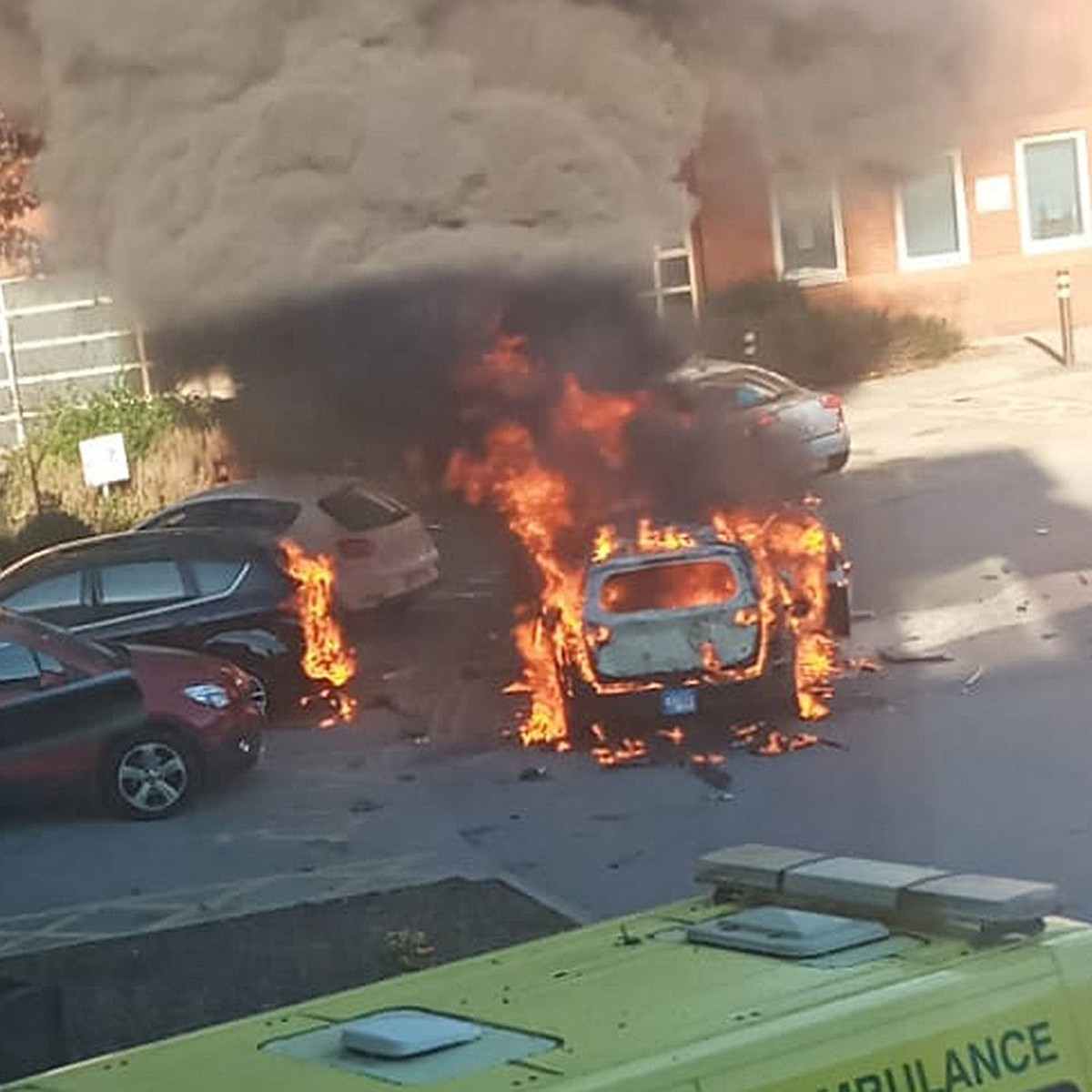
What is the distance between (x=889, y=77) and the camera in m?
9.49

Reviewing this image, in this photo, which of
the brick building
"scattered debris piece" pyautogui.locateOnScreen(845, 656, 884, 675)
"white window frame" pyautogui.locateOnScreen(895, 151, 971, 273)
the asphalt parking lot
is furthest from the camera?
"scattered debris piece" pyautogui.locateOnScreen(845, 656, 884, 675)

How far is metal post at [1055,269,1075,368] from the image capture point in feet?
35.0

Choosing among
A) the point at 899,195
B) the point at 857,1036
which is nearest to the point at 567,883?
the point at 899,195

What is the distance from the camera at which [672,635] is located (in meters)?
11.5

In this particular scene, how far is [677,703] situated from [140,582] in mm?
2515

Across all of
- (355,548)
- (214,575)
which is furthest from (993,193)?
(214,575)

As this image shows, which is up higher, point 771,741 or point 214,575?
point 214,575

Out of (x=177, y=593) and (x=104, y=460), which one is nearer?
(x=104, y=460)

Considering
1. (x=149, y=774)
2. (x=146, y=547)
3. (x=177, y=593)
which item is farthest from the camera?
(x=177, y=593)

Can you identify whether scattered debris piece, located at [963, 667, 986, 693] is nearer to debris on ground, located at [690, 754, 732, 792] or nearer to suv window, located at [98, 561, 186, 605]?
debris on ground, located at [690, 754, 732, 792]

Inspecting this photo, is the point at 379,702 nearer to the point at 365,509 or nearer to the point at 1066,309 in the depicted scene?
the point at 365,509

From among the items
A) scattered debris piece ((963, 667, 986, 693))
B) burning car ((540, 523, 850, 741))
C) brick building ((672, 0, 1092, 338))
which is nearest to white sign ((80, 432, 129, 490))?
burning car ((540, 523, 850, 741))

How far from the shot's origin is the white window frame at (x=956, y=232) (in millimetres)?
9789

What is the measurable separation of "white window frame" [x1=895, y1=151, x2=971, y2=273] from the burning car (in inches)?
80.1
